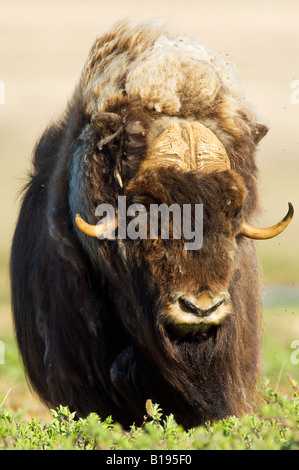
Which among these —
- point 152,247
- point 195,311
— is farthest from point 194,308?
point 152,247

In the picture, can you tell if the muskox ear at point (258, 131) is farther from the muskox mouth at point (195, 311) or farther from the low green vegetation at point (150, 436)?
the low green vegetation at point (150, 436)

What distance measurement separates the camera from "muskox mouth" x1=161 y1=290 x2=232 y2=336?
3.91m

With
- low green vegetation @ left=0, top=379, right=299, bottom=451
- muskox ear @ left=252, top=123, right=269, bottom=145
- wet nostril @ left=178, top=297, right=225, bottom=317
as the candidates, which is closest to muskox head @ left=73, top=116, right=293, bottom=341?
wet nostril @ left=178, top=297, right=225, bottom=317

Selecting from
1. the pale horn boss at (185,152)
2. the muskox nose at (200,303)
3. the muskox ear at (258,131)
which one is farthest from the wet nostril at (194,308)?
the muskox ear at (258,131)

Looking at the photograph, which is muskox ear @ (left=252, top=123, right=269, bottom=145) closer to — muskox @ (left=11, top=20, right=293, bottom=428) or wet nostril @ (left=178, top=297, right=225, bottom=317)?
muskox @ (left=11, top=20, right=293, bottom=428)

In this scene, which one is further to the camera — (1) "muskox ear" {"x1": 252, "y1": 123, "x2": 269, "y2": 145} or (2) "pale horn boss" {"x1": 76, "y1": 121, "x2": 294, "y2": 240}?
(1) "muskox ear" {"x1": 252, "y1": 123, "x2": 269, "y2": 145}

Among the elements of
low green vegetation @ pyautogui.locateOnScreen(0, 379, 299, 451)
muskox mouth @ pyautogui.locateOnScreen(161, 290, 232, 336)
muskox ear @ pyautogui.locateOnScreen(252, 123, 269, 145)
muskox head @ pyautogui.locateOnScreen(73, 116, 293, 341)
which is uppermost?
muskox ear @ pyautogui.locateOnScreen(252, 123, 269, 145)

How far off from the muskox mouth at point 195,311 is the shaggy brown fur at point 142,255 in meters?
0.05

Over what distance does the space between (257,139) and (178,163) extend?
726 millimetres

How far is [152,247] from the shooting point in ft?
13.4

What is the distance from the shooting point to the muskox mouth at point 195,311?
3914mm

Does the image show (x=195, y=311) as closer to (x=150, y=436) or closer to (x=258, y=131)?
(x=150, y=436)
